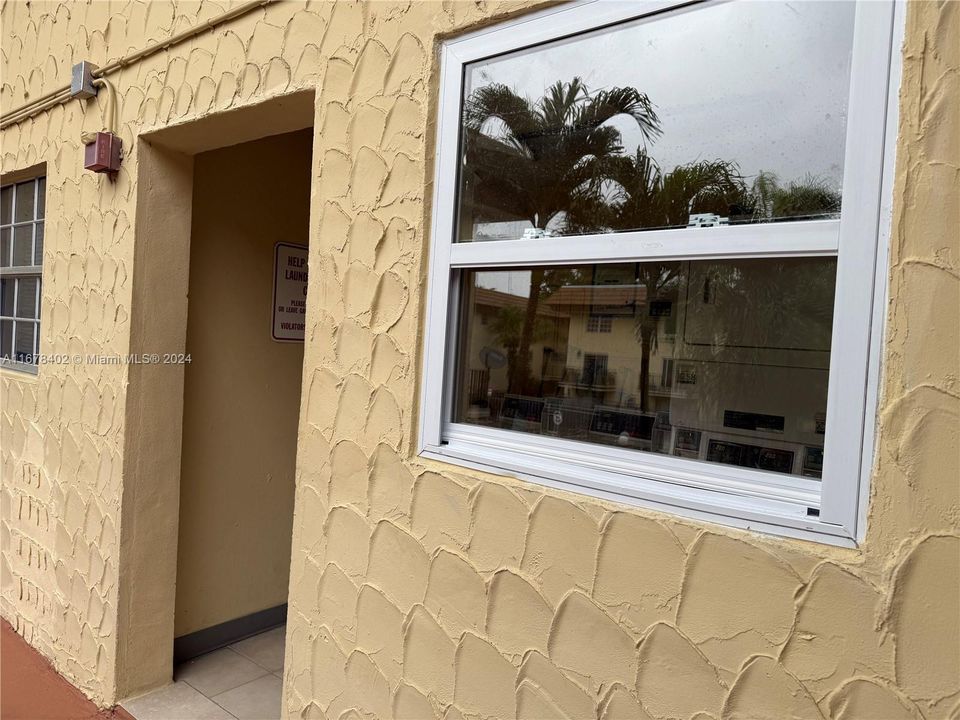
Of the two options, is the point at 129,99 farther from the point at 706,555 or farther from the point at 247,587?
the point at 706,555

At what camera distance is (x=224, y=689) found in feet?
11.3

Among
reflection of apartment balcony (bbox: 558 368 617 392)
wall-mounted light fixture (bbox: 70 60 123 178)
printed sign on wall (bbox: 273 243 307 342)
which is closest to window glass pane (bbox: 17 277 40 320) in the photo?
wall-mounted light fixture (bbox: 70 60 123 178)

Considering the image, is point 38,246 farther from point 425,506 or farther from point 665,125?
point 665,125

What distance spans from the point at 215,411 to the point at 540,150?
2658 mm

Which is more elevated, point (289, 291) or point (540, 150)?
point (540, 150)

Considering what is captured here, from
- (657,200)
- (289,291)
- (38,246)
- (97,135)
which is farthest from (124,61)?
(657,200)

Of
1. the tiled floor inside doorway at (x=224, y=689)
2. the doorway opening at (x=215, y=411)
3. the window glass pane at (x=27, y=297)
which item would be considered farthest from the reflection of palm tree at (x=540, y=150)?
the window glass pane at (x=27, y=297)

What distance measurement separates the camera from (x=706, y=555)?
4.85ft

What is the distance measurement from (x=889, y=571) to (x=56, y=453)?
4015mm

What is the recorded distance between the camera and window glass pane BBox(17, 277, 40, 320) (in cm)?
424

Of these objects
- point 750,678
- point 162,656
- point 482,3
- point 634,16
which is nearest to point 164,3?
point 482,3

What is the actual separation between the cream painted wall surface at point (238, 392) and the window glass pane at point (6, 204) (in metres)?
1.87

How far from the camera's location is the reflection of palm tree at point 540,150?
1772mm

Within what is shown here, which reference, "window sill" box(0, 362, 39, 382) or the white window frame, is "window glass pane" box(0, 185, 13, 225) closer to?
"window sill" box(0, 362, 39, 382)
